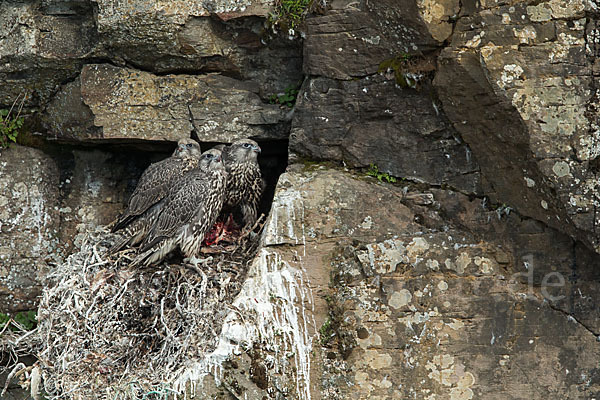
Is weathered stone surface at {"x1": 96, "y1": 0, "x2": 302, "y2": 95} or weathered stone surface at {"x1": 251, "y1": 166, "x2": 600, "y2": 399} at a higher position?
weathered stone surface at {"x1": 96, "y1": 0, "x2": 302, "y2": 95}

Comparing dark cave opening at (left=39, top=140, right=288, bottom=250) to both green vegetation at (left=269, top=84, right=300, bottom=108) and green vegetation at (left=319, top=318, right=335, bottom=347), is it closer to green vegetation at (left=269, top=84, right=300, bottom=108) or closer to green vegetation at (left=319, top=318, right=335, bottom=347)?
green vegetation at (left=269, top=84, right=300, bottom=108)

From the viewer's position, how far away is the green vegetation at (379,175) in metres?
5.46

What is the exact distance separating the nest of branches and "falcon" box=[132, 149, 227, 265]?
0.45 feet

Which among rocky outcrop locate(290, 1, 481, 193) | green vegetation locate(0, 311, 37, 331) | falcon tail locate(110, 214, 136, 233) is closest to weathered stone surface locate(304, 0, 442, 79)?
rocky outcrop locate(290, 1, 481, 193)

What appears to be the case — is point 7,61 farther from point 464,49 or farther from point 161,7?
point 464,49

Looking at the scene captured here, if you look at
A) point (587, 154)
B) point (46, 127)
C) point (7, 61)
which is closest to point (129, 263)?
point (46, 127)

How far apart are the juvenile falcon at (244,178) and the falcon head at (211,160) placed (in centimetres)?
17

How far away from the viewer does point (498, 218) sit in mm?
5191

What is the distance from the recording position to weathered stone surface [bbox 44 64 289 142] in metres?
6.17

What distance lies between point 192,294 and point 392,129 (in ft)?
6.09

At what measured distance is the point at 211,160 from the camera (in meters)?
6.04

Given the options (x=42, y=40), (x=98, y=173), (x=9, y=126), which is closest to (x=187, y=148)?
(x=98, y=173)

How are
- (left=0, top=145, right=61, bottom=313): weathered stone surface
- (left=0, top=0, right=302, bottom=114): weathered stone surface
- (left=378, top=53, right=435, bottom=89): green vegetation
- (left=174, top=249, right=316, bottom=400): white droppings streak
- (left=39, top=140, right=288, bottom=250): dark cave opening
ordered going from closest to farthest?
(left=174, top=249, right=316, bottom=400): white droppings streak < (left=378, top=53, right=435, bottom=89): green vegetation < (left=0, top=0, right=302, bottom=114): weathered stone surface < (left=0, top=145, right=61, bottom=313): weathered stone surface < (left=39, top=140, right=288, bottom=250): dark cave opening

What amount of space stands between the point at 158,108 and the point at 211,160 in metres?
0.64
